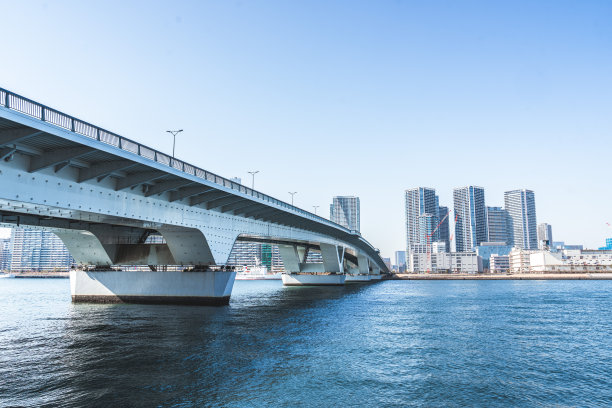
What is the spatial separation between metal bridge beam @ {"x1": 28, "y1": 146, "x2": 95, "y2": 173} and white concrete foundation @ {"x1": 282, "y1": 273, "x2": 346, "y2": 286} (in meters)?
92.2

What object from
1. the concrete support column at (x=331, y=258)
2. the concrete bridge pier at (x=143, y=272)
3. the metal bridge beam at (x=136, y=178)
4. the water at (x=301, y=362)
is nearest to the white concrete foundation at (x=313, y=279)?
the concrete support column at (x=331, y=258)

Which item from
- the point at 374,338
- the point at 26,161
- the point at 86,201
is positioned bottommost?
the point at 374,338

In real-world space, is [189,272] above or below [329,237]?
below

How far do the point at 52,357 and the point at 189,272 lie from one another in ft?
83.5

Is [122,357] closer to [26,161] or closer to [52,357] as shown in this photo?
[52,357]

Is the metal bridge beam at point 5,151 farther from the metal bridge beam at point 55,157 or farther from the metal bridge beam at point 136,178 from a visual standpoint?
the metal bridge beam at point 136,178

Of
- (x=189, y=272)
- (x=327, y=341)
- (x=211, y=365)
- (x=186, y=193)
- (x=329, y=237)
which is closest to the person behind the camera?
(x=211, y=365)

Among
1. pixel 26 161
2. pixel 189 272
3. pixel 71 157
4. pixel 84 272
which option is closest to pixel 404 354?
pixel 71 157

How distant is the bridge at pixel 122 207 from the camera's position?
23328 millimetres

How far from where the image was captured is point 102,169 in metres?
28.1

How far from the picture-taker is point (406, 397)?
50.8 feet

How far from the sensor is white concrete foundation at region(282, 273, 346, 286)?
111938mm

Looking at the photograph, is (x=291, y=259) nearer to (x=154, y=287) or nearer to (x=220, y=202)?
(x=154, y=287)

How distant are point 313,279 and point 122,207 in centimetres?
8502
